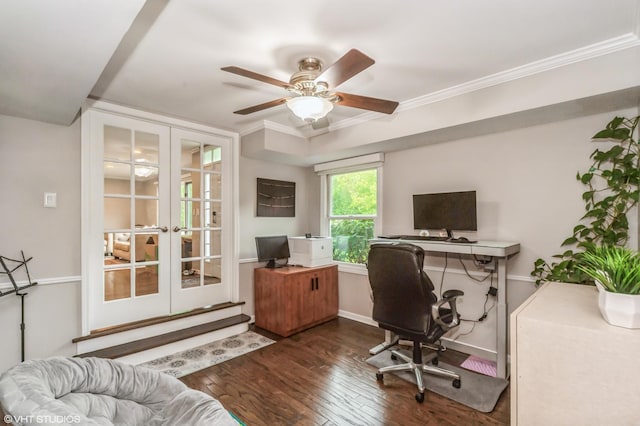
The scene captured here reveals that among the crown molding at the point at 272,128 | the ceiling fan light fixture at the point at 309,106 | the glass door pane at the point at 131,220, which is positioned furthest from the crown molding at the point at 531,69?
the glass door pane at the point at 131,220

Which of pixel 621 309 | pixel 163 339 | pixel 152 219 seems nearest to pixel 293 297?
pixel 163 339

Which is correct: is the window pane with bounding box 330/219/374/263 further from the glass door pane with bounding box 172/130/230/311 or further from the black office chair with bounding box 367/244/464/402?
the glass door pane with bounding box 172/130/230/311

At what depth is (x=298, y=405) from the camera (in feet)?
7.03

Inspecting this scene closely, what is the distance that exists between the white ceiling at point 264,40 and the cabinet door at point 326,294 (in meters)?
2.25

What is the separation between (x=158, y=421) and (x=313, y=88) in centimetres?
194

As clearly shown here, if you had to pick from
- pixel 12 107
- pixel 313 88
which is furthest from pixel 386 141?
pixel 12 107

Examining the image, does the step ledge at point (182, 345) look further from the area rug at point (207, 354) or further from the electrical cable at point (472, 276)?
the electrical cable at point (472, 276)

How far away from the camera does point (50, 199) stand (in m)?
2.52

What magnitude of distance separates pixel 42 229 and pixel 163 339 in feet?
4.62

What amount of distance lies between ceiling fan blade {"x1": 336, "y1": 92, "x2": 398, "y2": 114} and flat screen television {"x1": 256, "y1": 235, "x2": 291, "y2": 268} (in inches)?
84.7

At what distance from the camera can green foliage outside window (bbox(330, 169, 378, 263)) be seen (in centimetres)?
381

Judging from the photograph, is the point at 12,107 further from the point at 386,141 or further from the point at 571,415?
the point at 571,415

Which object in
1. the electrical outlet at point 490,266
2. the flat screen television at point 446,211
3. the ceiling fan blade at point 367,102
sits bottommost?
the electrical outlet at point 490,266

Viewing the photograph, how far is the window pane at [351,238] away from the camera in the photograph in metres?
3.84
